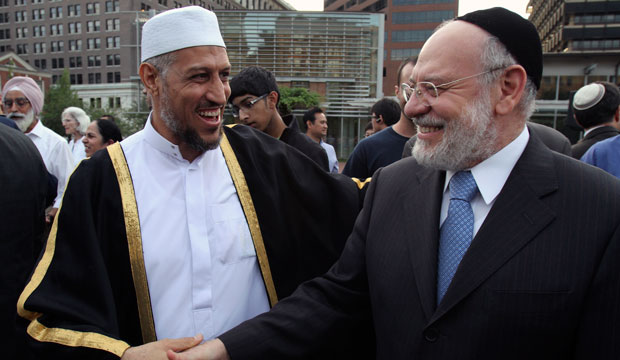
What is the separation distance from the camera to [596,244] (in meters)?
1.35

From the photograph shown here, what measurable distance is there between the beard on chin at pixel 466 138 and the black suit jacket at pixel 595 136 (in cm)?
299

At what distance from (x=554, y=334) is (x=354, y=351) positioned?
3.30 ft

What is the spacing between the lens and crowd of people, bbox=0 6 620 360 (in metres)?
1.39

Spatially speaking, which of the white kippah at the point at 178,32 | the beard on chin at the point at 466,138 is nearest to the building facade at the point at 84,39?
the white kippah at the point at 178,32

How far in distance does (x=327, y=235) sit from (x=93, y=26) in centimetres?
8227

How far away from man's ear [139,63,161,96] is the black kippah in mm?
1407

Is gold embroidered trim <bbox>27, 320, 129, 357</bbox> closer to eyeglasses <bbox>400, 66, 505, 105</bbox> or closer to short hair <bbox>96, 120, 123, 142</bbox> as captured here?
eyeglasses <bbox>400, 66, 505, 105</bbox>

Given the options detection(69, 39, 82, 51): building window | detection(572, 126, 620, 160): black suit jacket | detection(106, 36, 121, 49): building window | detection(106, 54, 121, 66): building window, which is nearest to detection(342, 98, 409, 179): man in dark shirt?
detection(572, 126, 620, 160): black suit jacket

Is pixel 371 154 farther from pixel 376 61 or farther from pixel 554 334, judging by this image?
pixel 376 61

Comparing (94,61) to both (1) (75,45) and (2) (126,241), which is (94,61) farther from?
(2) (126,241)

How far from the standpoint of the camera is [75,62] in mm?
74250

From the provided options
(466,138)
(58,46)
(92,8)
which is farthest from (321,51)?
(58,46)

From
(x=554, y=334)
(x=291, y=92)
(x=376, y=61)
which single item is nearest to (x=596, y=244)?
(x=554, y=334)

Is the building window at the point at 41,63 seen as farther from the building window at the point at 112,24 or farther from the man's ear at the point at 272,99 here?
the man's ear at the point at 272,99
